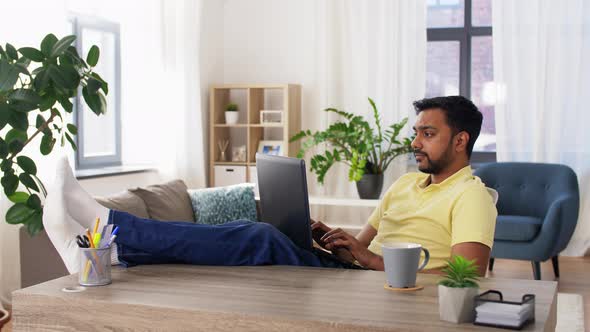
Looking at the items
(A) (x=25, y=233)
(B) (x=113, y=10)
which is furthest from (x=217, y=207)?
(B) (x=113, y=10)

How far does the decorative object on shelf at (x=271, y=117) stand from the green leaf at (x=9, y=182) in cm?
346

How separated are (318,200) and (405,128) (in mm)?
983

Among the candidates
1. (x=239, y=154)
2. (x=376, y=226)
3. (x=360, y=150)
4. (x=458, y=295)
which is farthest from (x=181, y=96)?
(x=458, y=295)

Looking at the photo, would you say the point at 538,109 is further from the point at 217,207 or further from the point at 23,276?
the point at 23,276

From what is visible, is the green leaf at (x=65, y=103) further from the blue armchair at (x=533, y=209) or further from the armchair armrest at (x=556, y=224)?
the armchair armrest at (x=556, y=224)

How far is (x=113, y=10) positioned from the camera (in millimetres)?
5859

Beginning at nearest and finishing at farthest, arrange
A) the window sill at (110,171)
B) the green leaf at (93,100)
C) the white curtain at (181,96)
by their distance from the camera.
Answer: the green leaf at (93,100)
the window sill at (110,171)
the white curtain at (181,96)

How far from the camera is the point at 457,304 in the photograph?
1.46 meters

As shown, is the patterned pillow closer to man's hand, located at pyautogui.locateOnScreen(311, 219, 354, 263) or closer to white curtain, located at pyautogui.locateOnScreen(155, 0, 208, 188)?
white curtain, located at pyautogui.locateOnScreen(155, 0, 208, 188)

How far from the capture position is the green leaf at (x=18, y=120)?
9.41 feet

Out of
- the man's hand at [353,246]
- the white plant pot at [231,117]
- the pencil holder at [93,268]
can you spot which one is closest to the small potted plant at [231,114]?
the white plant pot at [231,117]

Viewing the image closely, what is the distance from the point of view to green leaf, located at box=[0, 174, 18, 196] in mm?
3076

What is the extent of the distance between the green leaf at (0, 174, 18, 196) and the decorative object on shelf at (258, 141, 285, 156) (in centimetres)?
348

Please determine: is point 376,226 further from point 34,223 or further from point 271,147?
point 271,147
